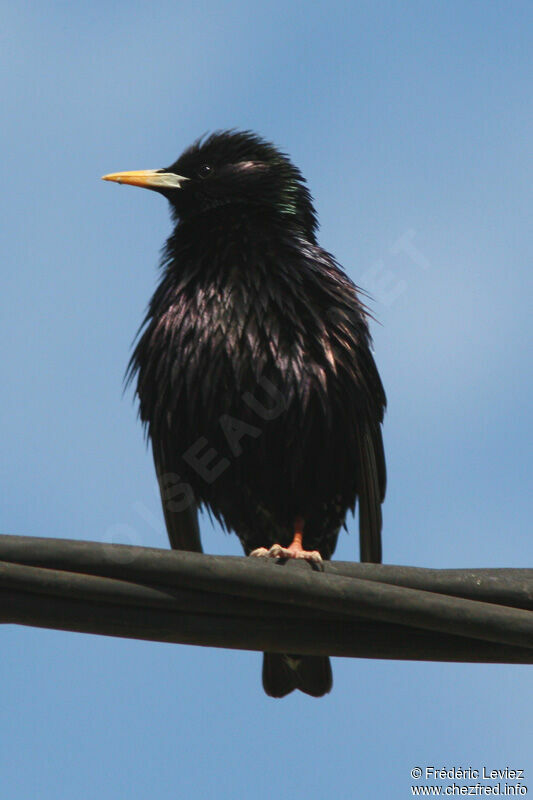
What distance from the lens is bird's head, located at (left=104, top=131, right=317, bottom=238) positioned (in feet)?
17.8

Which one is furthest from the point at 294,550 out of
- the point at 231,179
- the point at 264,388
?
the point at 231,179

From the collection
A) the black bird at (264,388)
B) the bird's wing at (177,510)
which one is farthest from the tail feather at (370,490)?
the bird's wing at (177,510)

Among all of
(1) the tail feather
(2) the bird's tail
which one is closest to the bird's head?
(1) the tail feather

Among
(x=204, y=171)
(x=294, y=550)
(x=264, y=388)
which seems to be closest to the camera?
(x=294, y=550)

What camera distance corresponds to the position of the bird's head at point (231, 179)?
5430 mm

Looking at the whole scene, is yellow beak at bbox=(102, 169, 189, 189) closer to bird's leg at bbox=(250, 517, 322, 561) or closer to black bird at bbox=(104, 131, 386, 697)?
black bird at bbox=(104, 131, 386, 697)

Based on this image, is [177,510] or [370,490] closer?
[370,490]

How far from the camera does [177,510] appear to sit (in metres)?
5.33

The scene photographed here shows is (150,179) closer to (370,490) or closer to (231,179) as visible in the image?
(231,179)

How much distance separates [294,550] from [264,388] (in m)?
0.70

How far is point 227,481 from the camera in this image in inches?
197

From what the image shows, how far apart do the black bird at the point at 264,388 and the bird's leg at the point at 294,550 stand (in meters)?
0.02

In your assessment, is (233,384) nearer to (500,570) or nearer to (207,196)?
(207,196)

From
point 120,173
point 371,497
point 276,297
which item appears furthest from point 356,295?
point 120,173
